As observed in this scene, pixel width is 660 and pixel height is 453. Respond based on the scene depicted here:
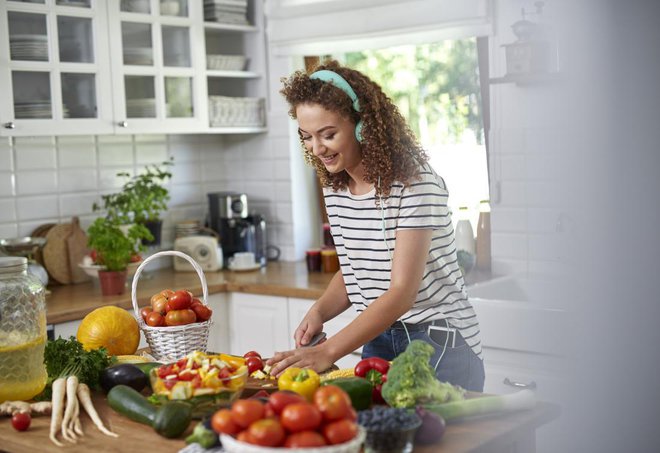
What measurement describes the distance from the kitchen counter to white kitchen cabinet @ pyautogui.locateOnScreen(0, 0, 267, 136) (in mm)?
673

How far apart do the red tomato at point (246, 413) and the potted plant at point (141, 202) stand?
258 centimetres

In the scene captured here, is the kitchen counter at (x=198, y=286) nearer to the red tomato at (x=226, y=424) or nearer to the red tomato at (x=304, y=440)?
the red tomato at (x=226, y=424)

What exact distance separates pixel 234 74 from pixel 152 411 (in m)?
2.68

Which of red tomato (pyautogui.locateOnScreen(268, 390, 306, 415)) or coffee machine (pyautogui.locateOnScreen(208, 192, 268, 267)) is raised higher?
coffee machine (pyautogui.locateOnScreen(208, 192, 268, 267))

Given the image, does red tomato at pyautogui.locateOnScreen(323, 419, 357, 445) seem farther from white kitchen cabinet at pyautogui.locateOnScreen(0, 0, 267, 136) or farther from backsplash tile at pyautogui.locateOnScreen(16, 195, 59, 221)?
backsplash tile at pyautogui.locateOnScreen(16, 195, 59, 221)

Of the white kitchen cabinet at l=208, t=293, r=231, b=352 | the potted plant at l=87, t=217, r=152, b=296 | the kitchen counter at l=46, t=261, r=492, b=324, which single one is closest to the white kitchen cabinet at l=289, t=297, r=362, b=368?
the kitchen counter at l=46, t=261, r=492, b=324

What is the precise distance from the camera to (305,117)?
242cm

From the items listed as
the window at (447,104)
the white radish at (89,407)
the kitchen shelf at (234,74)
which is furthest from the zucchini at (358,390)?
the kitchen shelf at (234,74)

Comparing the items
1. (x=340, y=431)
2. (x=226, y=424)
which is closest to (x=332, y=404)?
(x=340, y=431)

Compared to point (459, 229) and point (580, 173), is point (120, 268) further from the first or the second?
point (580, 173)

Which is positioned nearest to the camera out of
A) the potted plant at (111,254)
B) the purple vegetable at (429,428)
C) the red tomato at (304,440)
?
the red tomato at (304,440)

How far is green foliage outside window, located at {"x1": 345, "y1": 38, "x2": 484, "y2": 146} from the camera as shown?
452cm

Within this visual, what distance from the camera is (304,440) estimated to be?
1.57 metres

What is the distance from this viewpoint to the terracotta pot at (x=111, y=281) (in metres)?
3.85
